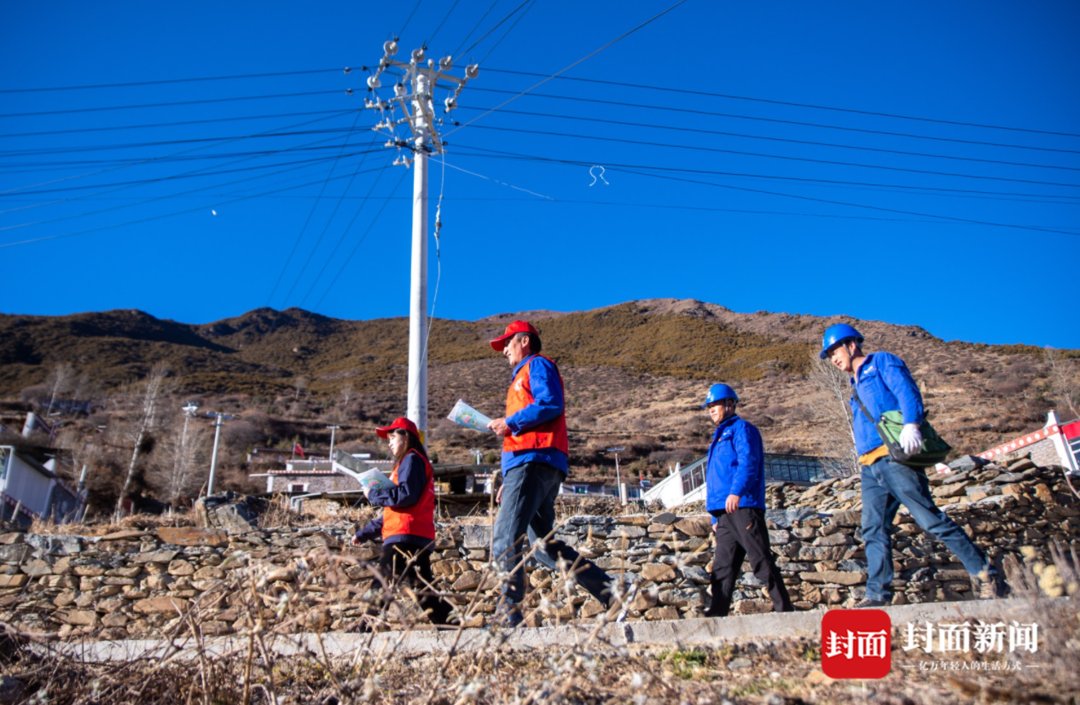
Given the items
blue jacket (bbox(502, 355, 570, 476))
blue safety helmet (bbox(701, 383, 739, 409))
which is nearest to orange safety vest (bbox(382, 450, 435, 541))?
blue jacket (bbox(502, 355, 570, 476))

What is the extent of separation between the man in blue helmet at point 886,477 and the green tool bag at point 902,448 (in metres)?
0.05

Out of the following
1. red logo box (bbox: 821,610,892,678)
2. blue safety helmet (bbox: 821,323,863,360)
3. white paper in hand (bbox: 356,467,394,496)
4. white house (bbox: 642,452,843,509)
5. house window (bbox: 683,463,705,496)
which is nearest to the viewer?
red logo box (bbox: 821,610,892,678)

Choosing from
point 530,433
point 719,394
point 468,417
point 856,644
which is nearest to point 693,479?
point 719,394

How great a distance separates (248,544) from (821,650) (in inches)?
204

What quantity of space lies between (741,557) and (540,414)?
165 centimetres

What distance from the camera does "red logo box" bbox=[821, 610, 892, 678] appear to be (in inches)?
97.1

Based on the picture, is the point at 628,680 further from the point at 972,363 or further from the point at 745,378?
the point at 745,378

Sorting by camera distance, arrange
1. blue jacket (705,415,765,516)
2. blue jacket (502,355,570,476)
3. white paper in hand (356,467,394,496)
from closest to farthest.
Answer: blue jacket (502,355,570,476) < blue jacket (705,415,765,516) < white paper in hand (356,467,394,496)

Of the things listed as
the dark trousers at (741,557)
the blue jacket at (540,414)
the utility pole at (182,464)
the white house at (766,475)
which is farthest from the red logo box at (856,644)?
the utility pole at (182,464)

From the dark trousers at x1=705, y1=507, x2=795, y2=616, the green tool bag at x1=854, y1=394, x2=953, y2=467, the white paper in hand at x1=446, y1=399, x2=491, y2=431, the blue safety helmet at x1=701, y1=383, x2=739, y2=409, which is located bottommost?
the dark trousers at x1=705, y1=507, x2=795, y2=616

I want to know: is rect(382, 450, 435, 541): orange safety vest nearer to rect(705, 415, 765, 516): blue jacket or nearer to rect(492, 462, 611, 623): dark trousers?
rect(492, 462, 611, 623): dark trousers

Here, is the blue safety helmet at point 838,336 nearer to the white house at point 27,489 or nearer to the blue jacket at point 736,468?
the blue jacket at point 736,468

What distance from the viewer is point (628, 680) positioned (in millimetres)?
2410

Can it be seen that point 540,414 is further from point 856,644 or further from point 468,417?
point 856,644
